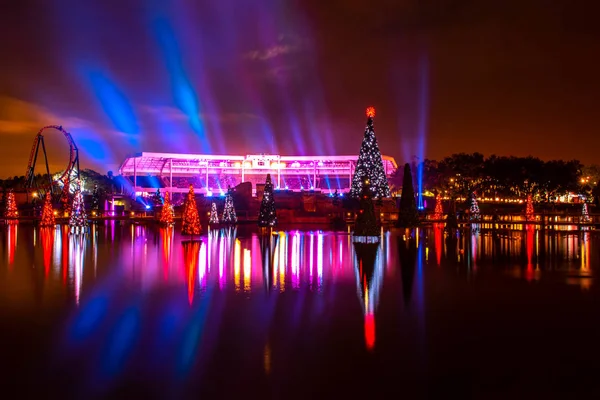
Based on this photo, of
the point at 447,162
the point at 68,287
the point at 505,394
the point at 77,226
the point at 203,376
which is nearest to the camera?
the point at 505,394

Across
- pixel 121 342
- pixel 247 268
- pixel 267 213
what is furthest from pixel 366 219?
pixel 121 342

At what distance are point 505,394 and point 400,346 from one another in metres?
1.78

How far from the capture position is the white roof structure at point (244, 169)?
8511 centimetres

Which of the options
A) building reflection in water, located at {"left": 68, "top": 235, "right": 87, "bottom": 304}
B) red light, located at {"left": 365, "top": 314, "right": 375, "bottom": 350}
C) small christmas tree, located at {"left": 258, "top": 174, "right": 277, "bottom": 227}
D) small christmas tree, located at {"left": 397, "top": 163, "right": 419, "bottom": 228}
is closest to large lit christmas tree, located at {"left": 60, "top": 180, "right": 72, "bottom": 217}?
small christmas tree, located at {"left": 258, "top": 174, "right": 277, "bottom": 227}

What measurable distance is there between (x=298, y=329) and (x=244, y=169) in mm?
80379

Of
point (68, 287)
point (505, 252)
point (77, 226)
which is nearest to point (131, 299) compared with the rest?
point (68, 287)

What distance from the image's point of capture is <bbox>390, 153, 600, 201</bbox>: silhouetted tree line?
219ft

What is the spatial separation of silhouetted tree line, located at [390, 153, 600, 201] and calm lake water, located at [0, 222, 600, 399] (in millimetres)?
52787

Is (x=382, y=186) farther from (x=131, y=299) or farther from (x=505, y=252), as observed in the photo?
(x=131, y=299)

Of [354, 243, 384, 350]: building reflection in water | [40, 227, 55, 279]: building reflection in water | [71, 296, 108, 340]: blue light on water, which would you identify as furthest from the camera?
[40, 227, 55, 279]: building reflection in water

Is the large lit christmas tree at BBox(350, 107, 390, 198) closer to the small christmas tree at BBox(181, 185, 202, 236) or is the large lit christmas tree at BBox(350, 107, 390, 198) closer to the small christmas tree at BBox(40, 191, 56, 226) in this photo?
A: the small christmas tree at BBox(181, 185, 202, 236)

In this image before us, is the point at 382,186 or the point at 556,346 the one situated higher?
the point at 382,186

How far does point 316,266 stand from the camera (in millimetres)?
15688

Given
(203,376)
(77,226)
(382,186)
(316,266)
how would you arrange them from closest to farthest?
(203,376) < (316,266) < (77,226) < (382,186)
